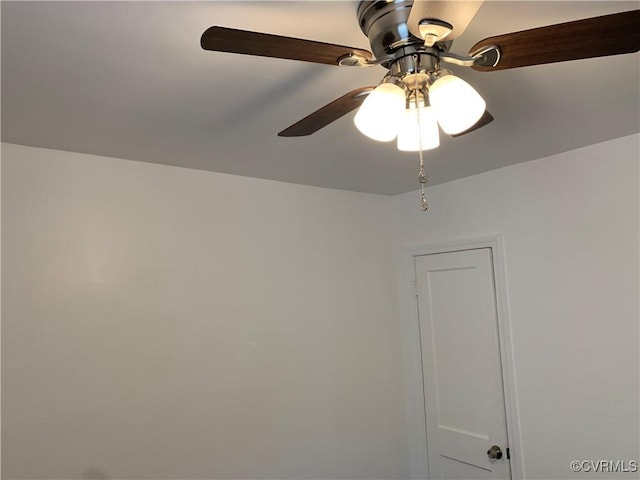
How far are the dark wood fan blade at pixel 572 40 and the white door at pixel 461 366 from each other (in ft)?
5.81

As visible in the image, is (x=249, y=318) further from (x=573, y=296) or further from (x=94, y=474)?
(x=573, y=296)

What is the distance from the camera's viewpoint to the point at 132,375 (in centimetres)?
209

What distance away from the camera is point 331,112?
126 centimetres

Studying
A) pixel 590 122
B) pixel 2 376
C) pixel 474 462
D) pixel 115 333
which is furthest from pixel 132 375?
pixel 590 122

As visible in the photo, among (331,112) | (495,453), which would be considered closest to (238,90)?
(331,112)

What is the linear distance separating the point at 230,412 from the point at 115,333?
0.71 m

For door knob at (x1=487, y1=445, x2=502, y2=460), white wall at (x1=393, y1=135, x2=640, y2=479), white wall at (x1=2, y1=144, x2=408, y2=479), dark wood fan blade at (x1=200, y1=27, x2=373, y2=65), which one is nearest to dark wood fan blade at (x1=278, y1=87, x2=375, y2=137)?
dark wood fan blade at (x1=200, y1=27, x2=373, y2=65)

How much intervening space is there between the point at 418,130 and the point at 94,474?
1.94 m

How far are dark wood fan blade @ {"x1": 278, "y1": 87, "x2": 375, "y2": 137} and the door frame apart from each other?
160 cm

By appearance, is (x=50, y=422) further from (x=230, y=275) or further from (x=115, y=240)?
(x=230, y=275)

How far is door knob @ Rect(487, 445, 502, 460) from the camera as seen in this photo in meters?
2.48

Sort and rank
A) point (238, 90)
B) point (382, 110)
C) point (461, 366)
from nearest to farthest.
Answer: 1. point (382, 110)
2. point (238, 90)
3. point (461, 366)

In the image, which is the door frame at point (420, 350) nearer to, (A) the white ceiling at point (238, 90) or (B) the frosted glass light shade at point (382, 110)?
(A) the white ceiling at point (238, 90)

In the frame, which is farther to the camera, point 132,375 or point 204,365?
point 204,365
